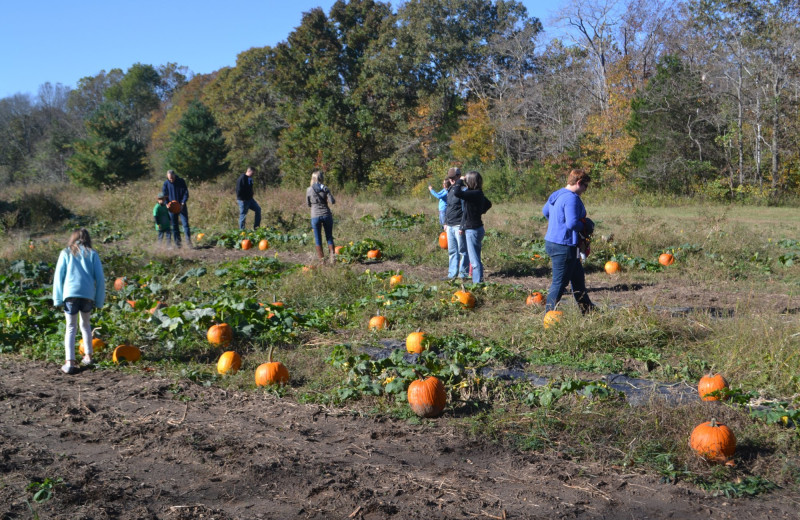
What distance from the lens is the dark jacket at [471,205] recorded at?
8.68m

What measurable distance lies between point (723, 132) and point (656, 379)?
77.4 feet

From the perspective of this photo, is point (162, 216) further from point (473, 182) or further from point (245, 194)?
point (473, 182)

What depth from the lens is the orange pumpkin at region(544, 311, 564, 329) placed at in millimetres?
6100

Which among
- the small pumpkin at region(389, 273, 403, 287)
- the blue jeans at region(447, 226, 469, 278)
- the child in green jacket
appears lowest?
the small pumpkin at region(389, 273, 403, 287)

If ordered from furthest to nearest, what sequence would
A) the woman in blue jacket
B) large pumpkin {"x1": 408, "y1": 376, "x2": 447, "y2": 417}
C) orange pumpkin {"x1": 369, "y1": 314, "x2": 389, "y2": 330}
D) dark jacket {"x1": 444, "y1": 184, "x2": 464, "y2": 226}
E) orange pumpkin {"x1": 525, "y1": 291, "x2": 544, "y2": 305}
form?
dark jacket {"x1": 444, "y1": 184, "x2": 464, "y2": 226}
orange pumpkin {"x1": 525, "y1": 291, "x2": 544, "y2": 305}
orange pumpkin {"x1": 369, "y1": 314, "x2": 389, "y2": 330}
the woman in blue jacket
large pumpkin {"x1": 408, "y1": 376, "x2": 447, "y2": 417}

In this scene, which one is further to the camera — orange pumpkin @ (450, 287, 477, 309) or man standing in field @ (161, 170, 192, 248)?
man standing in field @ (161, 170, 192, 248)

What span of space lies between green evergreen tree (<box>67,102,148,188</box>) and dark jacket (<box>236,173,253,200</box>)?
26.9m

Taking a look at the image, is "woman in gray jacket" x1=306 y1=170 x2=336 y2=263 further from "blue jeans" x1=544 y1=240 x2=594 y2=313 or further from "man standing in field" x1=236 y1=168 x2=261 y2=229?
"blue jeans" x1=544 y1=240 x2=594 y2=313

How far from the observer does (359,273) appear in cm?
1045

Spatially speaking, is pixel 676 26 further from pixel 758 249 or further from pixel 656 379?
pixel 656 379

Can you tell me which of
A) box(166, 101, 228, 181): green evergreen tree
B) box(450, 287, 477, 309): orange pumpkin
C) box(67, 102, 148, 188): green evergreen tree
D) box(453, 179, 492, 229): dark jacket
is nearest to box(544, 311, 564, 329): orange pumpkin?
box(450, 287, 477, 309): orange pumpkin

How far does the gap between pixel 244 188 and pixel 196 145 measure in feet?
89.8

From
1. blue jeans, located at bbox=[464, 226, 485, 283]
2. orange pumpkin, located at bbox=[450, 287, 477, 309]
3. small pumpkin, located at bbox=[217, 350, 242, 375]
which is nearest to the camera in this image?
small pumpkin, located at bbox=[217, 350, 242, 375]

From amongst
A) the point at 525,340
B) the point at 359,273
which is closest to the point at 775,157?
the point at 359,273
